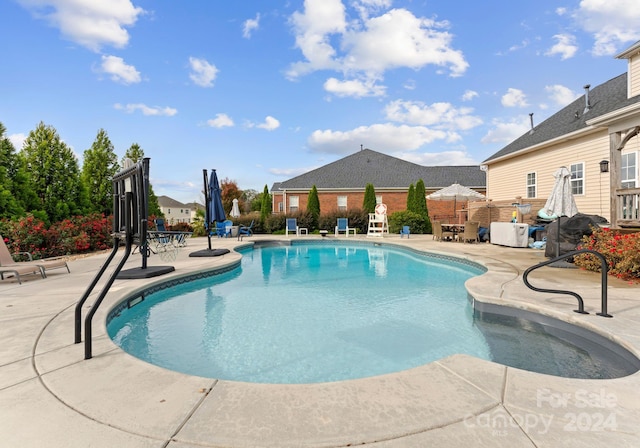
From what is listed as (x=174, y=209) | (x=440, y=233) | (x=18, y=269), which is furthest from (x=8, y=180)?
(x=174, y=209)

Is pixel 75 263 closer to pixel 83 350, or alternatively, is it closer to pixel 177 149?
pixel 83 350

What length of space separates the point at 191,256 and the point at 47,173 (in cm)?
642

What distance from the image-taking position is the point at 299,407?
1.93 m

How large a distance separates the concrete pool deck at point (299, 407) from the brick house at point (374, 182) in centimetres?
2128

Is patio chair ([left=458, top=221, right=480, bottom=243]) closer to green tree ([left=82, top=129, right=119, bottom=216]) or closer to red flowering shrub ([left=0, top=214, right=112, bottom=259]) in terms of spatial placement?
red flowering shrub ([left=0, top=214, right=112, bottom=259])

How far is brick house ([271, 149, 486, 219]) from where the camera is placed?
24.5m

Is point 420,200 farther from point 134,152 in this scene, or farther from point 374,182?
point 134,152

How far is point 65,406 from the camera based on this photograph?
77.2 inches

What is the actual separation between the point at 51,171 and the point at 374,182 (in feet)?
64.7

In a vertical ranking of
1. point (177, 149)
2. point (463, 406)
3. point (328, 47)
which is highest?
point (328, 47)

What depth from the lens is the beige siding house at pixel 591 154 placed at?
25.3 feet

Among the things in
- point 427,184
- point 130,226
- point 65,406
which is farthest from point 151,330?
point 427,184

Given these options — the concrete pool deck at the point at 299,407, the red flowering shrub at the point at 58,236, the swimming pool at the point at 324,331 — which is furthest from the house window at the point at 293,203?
the concrete pool deck at the point at 299,407

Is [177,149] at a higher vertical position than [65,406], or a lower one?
higher
